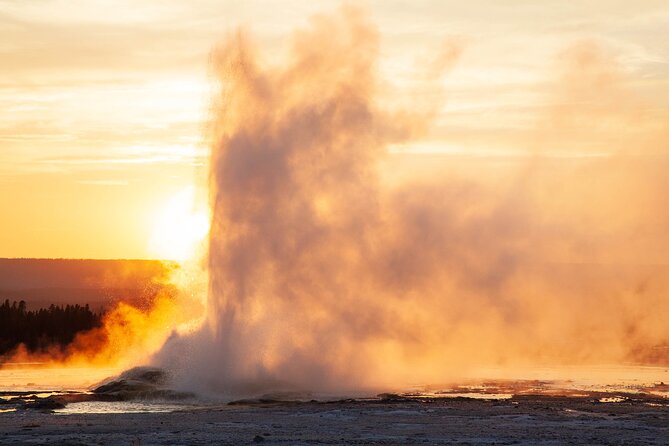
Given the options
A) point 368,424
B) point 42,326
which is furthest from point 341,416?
point 42,326

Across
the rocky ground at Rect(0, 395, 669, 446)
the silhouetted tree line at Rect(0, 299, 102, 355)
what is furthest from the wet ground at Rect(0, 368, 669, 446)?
the silhouetted tree line at Rect(0, 299, 102, 355)

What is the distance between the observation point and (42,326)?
57.3 meters

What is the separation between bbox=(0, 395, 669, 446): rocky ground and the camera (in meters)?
20.7

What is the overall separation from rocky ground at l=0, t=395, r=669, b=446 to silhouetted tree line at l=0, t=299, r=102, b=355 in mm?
28673

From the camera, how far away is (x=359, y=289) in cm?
3741

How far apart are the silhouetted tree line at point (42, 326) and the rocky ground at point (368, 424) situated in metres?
28.7

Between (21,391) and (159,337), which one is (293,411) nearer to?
(21,391)

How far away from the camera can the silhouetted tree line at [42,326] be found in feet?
177

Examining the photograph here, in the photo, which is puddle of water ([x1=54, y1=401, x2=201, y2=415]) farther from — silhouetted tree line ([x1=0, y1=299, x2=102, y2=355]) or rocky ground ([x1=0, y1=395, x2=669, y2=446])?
silhouetted tree line ([x1=0, y1=299, x2=102, y2=355])

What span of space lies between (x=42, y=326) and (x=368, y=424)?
1487 inches

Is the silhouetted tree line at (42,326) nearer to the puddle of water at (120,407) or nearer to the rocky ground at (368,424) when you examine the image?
the puddle of water at (120,407)

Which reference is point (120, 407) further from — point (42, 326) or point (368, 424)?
point (42, 326)

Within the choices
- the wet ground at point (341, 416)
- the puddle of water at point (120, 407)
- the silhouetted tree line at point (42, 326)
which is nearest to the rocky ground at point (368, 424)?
the wet ground at point (341, 416)

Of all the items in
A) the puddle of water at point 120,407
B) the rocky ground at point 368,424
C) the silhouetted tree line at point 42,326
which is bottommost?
the rocky ground at point 368,424
